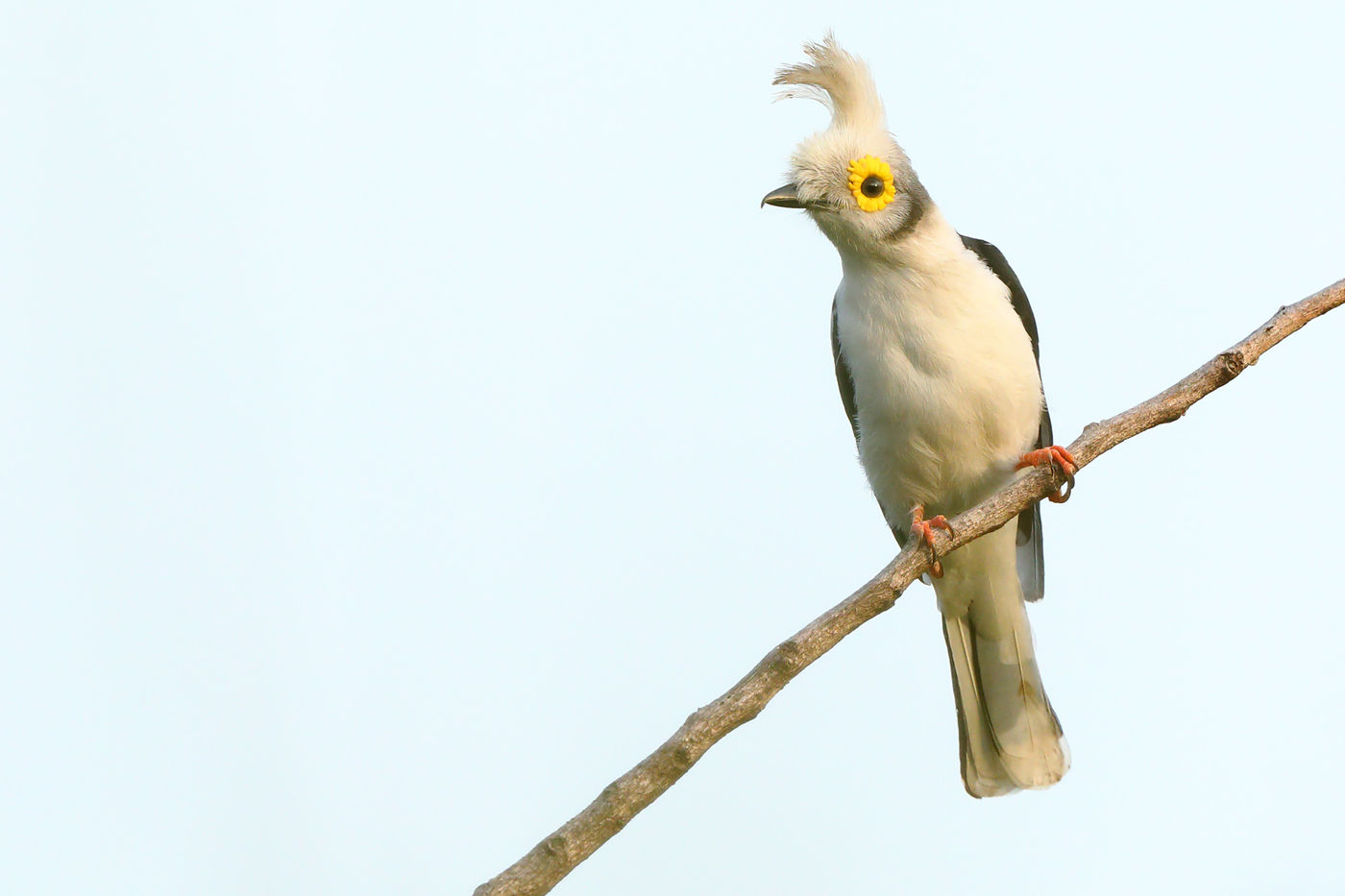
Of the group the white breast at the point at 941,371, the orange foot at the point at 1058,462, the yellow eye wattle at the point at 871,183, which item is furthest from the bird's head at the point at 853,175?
the orange foot at the point at 1058,462

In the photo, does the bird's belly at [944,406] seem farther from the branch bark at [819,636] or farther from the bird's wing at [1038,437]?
the branch bark at [819,636]

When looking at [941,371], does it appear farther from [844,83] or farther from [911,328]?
[844,83]

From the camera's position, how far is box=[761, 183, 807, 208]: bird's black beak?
5.05 meters

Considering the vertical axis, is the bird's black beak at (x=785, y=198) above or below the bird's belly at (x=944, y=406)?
above

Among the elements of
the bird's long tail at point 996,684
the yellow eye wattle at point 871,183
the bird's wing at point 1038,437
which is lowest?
the bird's long tail at point 996,684

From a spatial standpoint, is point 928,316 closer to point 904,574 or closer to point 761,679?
point 904,574

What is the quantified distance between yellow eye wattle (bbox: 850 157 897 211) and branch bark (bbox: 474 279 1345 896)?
1.42 metres

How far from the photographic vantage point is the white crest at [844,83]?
17.4ft

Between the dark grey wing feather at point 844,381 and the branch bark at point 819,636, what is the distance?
131cm

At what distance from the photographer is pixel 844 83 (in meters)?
5.35

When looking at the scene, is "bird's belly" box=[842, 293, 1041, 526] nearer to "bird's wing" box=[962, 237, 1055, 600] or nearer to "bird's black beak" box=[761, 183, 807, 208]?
"bird's wing" box=[962, 237, 1055, 600]

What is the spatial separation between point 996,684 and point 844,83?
2861 mm


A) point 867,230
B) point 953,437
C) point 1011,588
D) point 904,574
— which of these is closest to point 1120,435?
point 904,574

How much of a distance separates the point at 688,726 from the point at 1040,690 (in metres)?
3.29
